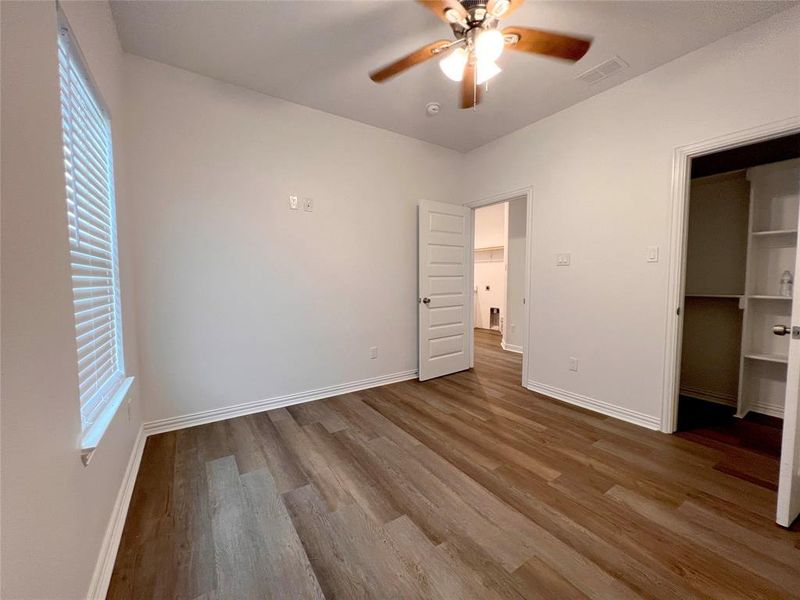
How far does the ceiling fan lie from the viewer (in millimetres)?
1444

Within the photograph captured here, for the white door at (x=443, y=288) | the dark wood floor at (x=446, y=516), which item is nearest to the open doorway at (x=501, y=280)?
the white door at (x=443, y=288)

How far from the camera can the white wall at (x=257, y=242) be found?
7.36 feet

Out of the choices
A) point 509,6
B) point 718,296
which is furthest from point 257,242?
point 718,296

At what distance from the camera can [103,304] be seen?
5.05 feet

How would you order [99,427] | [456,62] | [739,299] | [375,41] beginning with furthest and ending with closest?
1. [739,299]
2. [375,41]
3. [456,62]
4. [99,427]

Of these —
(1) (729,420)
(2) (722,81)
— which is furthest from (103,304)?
(1) (729,420)

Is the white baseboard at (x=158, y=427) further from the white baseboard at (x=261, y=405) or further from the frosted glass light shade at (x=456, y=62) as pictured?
the frosted glass light shade at (x=456, y=62)

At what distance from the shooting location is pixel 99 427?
4.03ft

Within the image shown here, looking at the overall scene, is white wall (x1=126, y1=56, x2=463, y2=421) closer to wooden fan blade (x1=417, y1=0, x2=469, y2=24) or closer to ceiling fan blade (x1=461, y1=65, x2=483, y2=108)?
ceiling fan blade (x1=461, y1=65, x2=483, y2=108)

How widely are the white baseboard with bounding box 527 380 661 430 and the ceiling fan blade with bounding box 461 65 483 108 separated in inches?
102

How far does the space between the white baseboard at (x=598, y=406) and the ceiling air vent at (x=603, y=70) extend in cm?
259

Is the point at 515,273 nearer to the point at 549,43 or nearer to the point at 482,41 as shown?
the point at 549,43

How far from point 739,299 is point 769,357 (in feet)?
1.77

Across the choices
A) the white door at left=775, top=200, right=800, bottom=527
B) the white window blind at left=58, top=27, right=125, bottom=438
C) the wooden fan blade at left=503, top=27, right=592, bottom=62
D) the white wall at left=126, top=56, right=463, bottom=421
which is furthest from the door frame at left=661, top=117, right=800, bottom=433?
the white window blind at left=58, top=27, right=125, bottom=438
